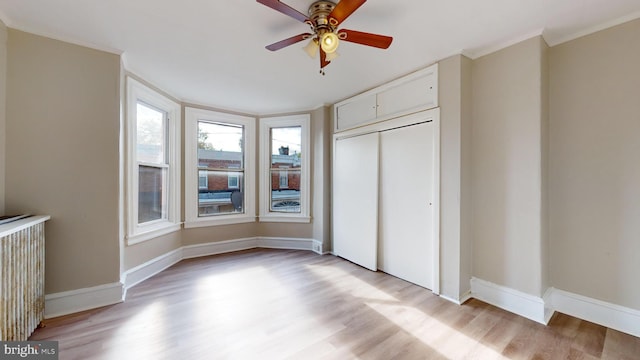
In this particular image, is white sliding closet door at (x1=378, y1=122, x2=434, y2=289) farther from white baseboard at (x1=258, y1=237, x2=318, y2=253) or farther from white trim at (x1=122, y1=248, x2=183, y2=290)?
white trim at (x1=122, y1=248, x2=183, y2=290)

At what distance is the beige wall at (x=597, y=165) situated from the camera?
1.96m

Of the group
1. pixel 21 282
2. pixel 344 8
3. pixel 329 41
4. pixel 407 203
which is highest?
pixel 344 8

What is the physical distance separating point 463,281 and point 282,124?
3410 mm

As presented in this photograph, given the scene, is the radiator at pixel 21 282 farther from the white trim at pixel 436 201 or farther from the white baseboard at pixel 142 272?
the white trim at pixel 436 201

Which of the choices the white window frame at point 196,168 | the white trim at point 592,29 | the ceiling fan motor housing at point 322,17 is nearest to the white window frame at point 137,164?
the white window frame at point 196,168

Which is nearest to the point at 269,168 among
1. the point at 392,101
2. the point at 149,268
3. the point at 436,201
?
the point at 149,268

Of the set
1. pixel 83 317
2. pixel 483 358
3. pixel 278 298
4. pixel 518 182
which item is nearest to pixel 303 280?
pixel 278 298

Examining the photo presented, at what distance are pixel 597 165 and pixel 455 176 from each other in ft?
3.40

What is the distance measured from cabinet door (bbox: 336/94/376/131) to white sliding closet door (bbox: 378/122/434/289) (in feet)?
1.16

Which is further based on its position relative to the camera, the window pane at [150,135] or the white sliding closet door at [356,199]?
the white sliding closet door at [356,199]

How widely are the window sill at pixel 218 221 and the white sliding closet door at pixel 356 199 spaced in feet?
5.02

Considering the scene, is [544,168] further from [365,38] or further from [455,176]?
[365,38]

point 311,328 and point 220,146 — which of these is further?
point 220,146

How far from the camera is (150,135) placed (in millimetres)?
3283
